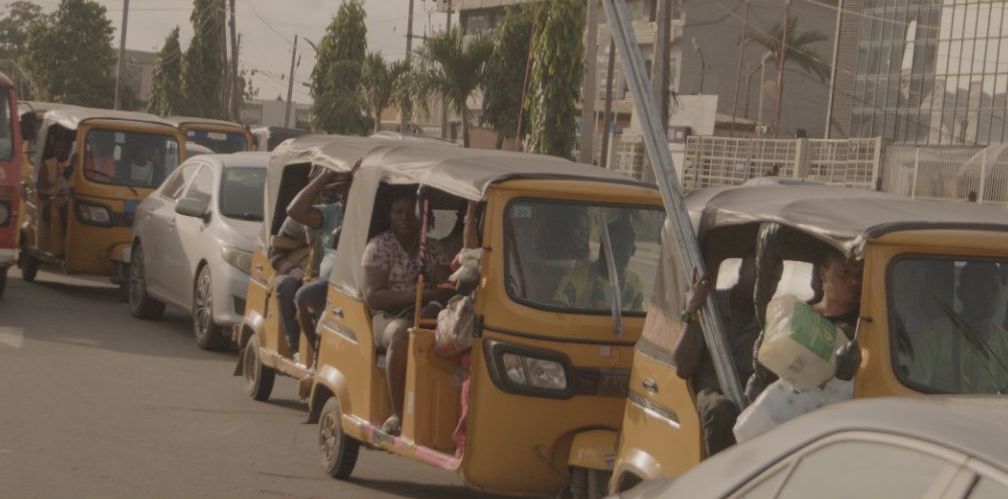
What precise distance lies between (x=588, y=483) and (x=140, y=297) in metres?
10.1

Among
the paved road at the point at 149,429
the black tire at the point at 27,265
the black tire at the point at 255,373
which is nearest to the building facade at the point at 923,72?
the black tire at the point at 27,265

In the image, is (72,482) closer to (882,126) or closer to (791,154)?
(791,154)

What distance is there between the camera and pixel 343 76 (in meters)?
50.9

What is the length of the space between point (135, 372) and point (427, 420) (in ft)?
17.6

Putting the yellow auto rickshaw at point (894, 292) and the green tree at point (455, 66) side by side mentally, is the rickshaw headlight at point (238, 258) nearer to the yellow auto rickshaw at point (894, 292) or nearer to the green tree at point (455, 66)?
the yellow auto rickshaw at point (894, 292)

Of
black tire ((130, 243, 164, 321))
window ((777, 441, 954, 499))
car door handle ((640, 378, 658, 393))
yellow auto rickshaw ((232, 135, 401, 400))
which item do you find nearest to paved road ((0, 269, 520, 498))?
yellow auto rickshaw ((232, 135, 401, 400))

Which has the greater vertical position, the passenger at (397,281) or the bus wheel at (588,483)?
the passenger at (397,281)

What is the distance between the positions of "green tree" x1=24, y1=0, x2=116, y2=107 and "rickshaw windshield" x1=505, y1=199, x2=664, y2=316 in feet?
240

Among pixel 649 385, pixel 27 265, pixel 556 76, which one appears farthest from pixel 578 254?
pixel 556 76

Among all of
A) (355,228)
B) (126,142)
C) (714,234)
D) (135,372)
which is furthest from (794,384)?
(126,142)

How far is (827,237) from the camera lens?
5707mm

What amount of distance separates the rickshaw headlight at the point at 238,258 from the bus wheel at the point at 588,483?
7047 mm

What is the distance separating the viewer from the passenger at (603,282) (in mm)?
8148

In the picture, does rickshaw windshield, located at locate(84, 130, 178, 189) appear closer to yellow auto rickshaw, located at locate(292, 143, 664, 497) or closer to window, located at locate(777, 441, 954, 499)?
yellow auto rickshaw, located at locate(292, 143, 664, 497)
